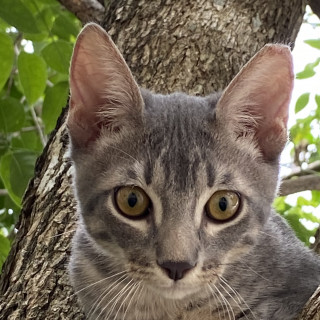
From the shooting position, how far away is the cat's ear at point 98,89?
155 centimetres

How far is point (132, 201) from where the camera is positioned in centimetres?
151

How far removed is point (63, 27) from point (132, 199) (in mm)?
1109

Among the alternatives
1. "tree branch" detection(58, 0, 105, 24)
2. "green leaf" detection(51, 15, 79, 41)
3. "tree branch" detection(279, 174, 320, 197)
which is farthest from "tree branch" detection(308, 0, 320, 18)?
"green leaf" detection(51, 15, 79, 41)

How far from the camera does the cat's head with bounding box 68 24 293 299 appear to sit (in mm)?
1471

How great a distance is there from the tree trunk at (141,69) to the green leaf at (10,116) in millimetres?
264

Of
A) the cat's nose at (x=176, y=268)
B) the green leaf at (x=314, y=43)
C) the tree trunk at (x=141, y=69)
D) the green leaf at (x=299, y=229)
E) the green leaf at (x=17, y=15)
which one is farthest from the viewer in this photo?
the green leaf at (x=314, y=43)

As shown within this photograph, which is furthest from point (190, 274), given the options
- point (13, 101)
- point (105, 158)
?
point (13, 101)

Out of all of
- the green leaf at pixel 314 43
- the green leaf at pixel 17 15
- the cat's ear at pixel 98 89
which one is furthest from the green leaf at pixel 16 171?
the green leaf at pixel 314 43

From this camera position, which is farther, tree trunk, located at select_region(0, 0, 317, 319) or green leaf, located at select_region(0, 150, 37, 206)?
green leaf, located at select_region(0, 150, 37, 206)

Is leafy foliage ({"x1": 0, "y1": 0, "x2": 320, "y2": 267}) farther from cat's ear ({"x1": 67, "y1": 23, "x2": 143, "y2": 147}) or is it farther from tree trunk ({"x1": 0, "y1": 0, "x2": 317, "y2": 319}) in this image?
cat's ear ({"x1": 67, "y1": 23, "x2": 143, "y2": 147})

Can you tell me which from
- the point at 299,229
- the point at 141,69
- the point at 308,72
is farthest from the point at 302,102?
the point at 141,69

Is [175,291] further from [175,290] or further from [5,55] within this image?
[5,55]

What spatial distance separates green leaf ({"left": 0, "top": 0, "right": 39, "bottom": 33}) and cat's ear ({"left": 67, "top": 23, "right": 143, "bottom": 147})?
0.61 metres

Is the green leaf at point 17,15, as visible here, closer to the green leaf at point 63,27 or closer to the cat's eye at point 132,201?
the green leaf at point 63,27
